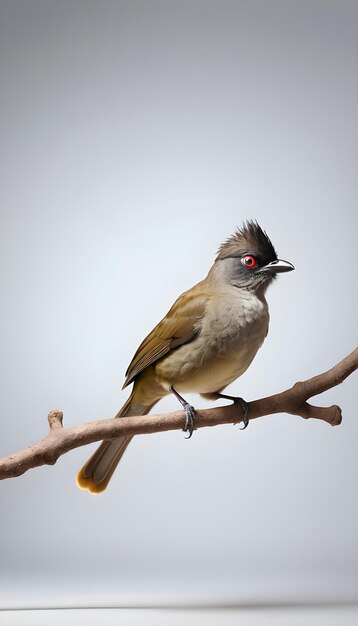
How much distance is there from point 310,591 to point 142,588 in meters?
0.83

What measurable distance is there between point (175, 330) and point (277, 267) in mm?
517

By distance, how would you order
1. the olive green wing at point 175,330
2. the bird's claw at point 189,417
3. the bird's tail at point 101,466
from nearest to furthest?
the bird's claw at point 189,417 < the olive green wing at point 175,330 < the bird's tail at point 101,466

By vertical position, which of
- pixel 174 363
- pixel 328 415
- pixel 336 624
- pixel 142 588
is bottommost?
pixel 336 624

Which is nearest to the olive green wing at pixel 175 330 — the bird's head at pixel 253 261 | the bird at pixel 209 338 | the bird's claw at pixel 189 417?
the bird at pixel 209 338

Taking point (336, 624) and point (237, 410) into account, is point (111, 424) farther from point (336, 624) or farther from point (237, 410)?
point (336, 624)

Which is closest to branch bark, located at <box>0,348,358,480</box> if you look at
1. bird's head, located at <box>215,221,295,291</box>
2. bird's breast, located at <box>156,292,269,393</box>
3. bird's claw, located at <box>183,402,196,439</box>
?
bird's claw, located at <box>183,402,196,439</box>

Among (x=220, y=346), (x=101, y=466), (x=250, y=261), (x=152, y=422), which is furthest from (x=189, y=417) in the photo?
(x=250, y=261)

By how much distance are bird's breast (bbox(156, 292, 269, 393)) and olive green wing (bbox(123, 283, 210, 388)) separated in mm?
36

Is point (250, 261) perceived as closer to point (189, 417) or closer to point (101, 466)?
point (189, 417)

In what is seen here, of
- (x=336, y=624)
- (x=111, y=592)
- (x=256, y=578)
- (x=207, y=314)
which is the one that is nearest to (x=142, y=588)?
(x=111, y=592)

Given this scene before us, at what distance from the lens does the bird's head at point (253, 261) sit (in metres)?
4.28

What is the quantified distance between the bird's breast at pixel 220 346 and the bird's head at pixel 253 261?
0.09m

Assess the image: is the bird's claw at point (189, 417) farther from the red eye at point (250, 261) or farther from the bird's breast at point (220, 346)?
the red eye at point (250, 261)

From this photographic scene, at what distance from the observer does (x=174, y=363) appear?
4.23 metres
